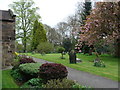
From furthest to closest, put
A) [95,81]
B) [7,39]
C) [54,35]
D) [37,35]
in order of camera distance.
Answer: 1. [54,35]
2. [37,35]
3. [7,39]
4. [95,81]

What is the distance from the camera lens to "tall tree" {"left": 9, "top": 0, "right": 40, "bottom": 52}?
2964cm

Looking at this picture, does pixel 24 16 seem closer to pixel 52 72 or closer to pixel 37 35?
pixel 37 35

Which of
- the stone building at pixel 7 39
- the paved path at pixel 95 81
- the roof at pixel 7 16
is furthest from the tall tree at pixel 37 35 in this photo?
the paved path at pixel 95 81

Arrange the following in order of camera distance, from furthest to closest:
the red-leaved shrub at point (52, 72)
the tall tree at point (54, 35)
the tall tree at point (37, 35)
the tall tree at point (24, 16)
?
the tall tree at point (54, 35)
the tall tree at point (37, 35)
the tall tree at point (24, 16)
the red-leaved shrub at point (52, 72)

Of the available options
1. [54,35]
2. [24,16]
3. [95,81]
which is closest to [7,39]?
[95,81]

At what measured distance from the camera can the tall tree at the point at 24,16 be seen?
29.6 meters

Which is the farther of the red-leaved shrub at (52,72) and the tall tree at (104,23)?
the tall tree at (104,23)

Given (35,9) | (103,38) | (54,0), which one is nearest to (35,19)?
(35,9)

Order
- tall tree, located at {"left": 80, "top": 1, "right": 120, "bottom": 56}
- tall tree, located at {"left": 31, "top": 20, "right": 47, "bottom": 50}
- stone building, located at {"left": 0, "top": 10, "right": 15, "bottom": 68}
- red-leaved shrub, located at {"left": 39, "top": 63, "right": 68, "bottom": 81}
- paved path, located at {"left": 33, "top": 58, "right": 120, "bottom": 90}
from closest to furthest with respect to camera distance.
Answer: red-leaved shrub, located at {"left": 39, "top": 63, "right": 68, "bottom": 81}, paved path, located at {"left": 33, "top": 58, "right": 120, "bottom": 90}, stone building, located at {"left": 0, "top": 10, "right": 15, "bottom": 68}, tall tree, located at {"left": 80, "top": 1, "right": 120, "bottom": 56}, tall tree, located at {"left": 31, "top": 20, "right": 47, "bottom": 50}

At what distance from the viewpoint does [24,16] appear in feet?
98.6

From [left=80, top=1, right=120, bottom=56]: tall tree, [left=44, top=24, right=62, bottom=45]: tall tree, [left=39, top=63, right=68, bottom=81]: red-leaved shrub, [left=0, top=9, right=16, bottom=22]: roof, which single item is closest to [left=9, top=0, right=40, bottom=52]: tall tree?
[left=44, top=24, right=62, bottom=45]: tall tree

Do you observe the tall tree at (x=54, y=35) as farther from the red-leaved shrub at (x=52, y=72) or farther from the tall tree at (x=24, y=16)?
the red-leaved shrub at (x=52, y=72)

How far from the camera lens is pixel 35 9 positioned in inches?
1210

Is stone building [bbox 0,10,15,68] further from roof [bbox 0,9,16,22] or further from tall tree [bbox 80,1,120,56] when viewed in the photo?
tall tree [bbox 80,1,120,56]
